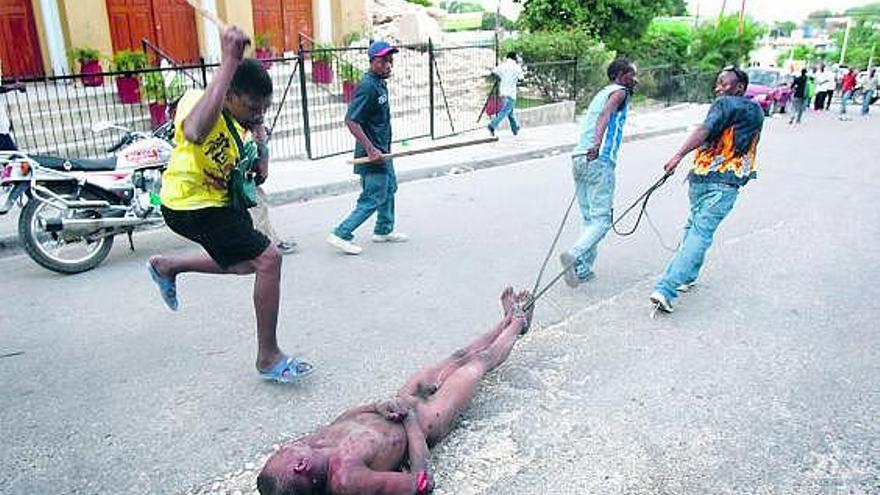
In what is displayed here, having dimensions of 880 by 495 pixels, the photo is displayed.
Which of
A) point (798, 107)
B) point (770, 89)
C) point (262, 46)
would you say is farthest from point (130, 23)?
point (770, 89)

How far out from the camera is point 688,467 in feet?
9.34

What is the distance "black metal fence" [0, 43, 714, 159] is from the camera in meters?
9.36

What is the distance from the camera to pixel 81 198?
5.38 m

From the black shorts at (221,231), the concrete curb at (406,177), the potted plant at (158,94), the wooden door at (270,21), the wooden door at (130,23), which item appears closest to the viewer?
the black shorts at (221,231)

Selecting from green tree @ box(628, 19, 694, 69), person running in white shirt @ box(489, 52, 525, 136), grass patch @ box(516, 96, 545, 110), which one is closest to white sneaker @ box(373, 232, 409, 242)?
person running in white shirt @ box(489, 52, 525, 136)

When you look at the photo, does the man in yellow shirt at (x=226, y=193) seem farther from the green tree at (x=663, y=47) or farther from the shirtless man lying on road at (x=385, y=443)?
the green tree at (x=663, y=47)

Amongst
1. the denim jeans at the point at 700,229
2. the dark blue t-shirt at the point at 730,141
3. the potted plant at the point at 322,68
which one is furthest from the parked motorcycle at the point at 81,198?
the potted plant at the point at 322,68

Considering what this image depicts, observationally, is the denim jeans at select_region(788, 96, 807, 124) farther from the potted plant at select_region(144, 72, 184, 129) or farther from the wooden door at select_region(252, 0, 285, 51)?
the potted plant at select_region(144, 72, 184, 129)

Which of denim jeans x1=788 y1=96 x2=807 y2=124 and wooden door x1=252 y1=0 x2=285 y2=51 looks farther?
denim jeans x1=788 y1=96 x2=807 y2=124

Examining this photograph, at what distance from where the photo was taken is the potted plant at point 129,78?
33.3 feet

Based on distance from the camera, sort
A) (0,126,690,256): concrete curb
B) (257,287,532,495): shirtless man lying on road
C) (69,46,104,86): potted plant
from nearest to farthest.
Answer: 1. (257,287,532,495): shirtless man lying on road
2. (0,126,690,256): concrete curb
3. (69,46,104,86): potted plant

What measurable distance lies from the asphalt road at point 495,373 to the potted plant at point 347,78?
6789 mm

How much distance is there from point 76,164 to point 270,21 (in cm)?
1038

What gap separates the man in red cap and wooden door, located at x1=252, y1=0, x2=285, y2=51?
9.85 meters
